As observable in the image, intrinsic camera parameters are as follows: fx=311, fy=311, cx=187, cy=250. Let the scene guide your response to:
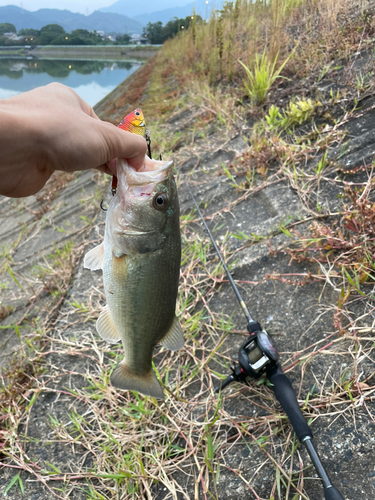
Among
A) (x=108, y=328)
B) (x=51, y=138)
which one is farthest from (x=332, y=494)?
(x=51, y=138)

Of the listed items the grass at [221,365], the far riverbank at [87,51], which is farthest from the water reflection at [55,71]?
the grass at [221,365]

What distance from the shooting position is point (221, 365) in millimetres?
2490

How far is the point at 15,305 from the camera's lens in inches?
151

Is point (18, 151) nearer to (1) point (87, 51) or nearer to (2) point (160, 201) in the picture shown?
(2) point (160, 201)

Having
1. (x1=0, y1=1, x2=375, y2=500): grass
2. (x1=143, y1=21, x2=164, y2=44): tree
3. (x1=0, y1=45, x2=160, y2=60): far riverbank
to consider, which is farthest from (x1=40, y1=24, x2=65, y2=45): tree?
(x1=0, y1=1, x2=375, y2=500): grass

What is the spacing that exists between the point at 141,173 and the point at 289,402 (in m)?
1.59

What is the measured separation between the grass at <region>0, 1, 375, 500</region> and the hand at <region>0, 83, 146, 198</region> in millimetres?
1661

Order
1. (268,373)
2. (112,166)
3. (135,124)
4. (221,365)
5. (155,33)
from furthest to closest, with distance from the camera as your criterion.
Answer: (155,33) < (221,365) < (268,373) < (112,166) < (135,124)

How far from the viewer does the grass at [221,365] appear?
6.40 ft

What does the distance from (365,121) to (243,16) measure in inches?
285

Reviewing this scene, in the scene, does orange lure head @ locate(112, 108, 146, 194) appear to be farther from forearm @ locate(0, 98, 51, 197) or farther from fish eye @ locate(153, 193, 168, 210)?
forearm @ locate(0, 98, 51, 197)

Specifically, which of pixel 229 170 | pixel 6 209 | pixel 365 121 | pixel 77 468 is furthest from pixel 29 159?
pixel 6 209

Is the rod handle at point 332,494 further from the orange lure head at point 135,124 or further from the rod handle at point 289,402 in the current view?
the orange lure head at point 135,124

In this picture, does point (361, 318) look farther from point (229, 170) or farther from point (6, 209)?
point (6, 209)
